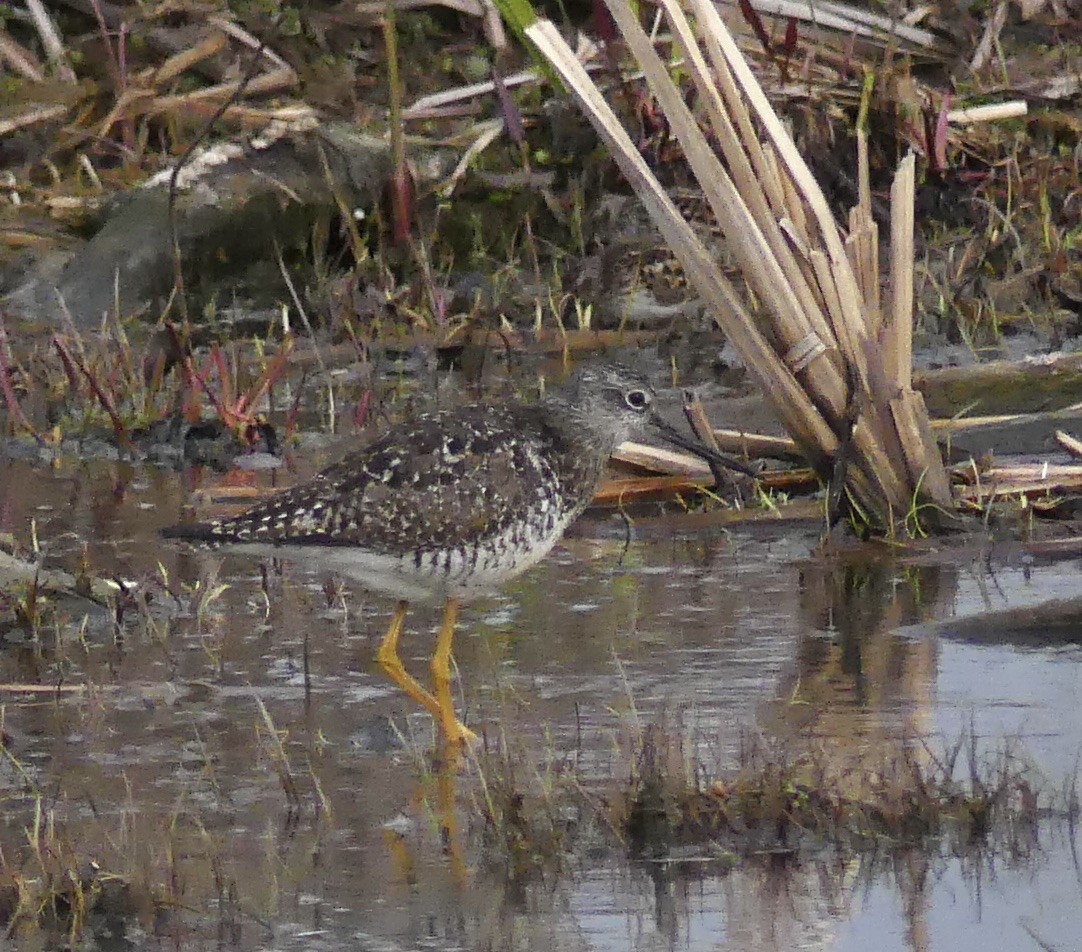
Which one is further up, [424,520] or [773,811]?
[424,520]

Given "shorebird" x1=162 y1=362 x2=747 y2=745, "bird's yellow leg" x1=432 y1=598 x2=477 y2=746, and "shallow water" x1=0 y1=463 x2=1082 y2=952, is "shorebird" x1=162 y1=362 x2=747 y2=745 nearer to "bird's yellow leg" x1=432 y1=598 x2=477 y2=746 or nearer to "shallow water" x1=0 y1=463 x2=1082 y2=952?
"bird's yellow leg" x1=432 y1=598 x2=477 y2=746

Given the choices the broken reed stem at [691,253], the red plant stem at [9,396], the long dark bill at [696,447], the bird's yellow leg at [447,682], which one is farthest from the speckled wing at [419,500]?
the red plant stem at [9,396]

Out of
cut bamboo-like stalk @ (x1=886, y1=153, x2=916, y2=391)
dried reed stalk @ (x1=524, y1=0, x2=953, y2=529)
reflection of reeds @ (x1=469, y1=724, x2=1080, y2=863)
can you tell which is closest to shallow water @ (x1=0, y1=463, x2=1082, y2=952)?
reflection of reeds @ (x1=469, y1=724, x2=1080, y2=863)

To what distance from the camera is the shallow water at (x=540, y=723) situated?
484cm

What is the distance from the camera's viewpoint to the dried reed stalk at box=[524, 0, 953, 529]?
7875mm

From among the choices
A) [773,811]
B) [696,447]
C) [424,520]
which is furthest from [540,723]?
[696,447]

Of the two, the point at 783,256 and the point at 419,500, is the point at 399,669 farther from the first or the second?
the point at 783,256

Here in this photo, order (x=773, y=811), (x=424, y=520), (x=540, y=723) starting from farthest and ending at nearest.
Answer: (x=424, y=520) < (x=540, y=723) < (x=773, y=811)

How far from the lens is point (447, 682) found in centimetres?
695

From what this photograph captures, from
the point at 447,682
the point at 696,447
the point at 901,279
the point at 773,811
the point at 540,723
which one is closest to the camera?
the point at 773,811

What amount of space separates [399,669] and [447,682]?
15cm

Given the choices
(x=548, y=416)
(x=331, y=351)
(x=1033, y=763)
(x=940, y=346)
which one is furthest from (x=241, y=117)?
(x=1033, y=763)

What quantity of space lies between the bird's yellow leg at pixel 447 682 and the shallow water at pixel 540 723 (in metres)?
0.07

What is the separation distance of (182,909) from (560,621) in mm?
2929
